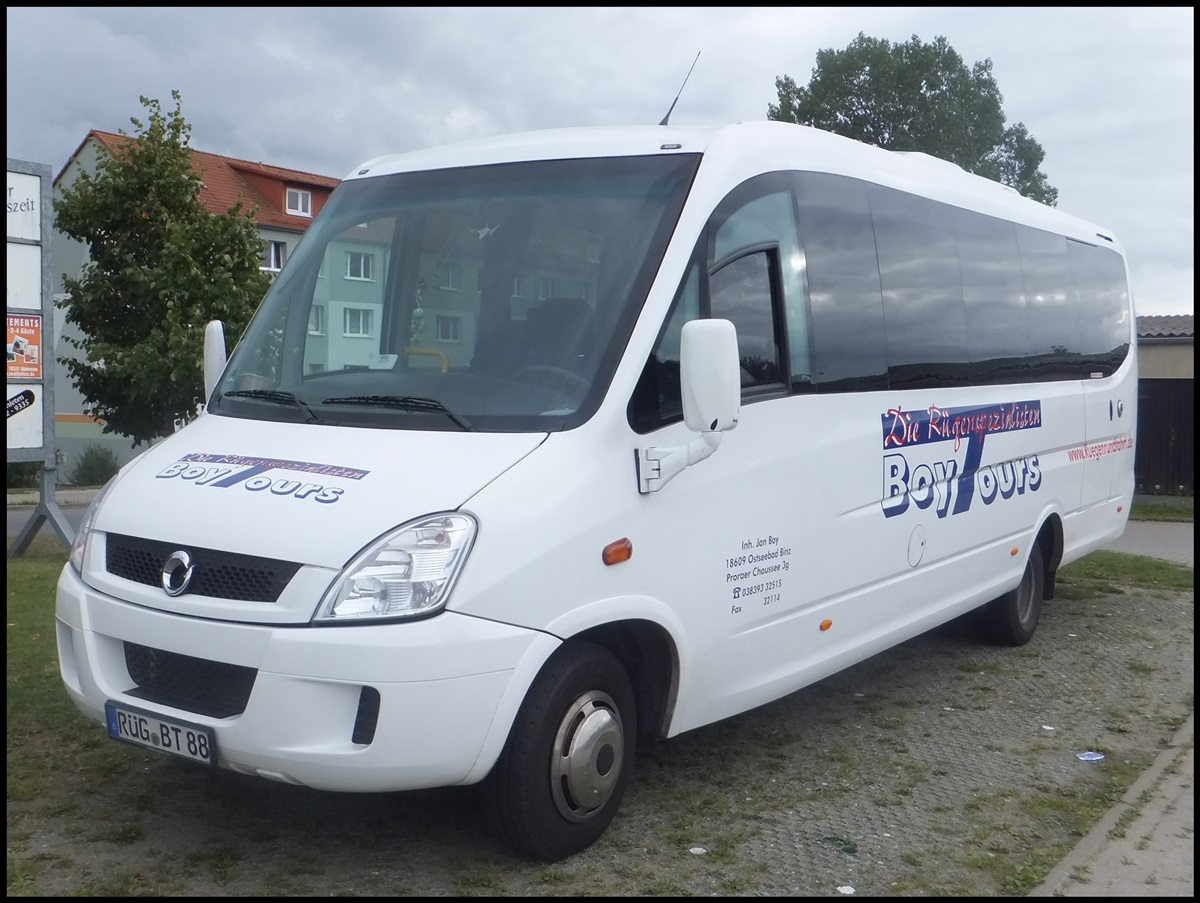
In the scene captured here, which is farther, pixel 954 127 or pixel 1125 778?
pixel 954 127

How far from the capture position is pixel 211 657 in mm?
3936

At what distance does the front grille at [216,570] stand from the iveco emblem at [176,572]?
0.07ft

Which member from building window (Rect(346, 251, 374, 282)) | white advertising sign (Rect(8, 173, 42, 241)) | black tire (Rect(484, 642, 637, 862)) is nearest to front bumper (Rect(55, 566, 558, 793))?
black tire (Rect(484, 642, 637, 862))

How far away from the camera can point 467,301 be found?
16.1ft

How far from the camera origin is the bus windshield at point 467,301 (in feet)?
14.8

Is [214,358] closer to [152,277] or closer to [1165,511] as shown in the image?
[1165,511]

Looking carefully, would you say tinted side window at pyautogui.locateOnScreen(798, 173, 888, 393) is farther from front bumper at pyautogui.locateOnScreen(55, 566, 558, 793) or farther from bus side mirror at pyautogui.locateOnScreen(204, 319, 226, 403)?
bus side mirror at pyautogui.locateOnScreen(204, 319, 226, 403)

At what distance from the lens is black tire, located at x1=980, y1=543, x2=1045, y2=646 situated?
26.8ft

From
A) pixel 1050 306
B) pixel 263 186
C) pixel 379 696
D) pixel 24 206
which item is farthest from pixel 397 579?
pixel 263 186

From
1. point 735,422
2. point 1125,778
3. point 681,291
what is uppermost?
point 681,291

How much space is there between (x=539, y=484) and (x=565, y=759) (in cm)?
98

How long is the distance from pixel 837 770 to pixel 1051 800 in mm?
929

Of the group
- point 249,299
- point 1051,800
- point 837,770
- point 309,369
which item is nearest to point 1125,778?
point 1051,800

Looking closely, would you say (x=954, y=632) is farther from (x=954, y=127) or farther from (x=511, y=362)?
(x=954, y=127)
